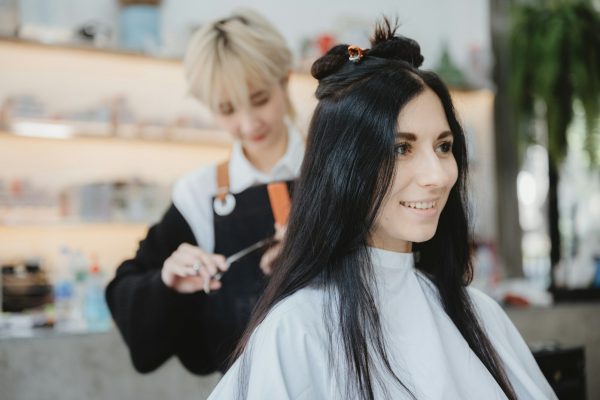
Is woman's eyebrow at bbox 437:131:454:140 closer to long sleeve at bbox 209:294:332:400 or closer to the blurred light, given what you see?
long sleeve at bbox 209:294:332:400

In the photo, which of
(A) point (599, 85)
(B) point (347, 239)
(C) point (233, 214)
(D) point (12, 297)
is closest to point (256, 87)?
(C) point (233, 214)

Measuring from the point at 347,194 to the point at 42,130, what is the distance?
2.42m

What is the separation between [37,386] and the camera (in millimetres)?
2508

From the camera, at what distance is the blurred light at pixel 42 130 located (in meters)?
3.17

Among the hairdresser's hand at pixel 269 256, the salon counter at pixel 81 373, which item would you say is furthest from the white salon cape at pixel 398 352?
the salon counter at pixel 81 373

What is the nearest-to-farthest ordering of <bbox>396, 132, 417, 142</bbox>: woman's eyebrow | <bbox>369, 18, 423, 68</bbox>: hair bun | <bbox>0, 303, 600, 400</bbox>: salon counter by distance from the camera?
<bbox>396, 132, 417, 142</bbox>: woman's eyebrow < <bbox>369, 18, 423, 68</bbox>: hair bun < <bbox>0, 303, 600, 400</bbox>: salon counter

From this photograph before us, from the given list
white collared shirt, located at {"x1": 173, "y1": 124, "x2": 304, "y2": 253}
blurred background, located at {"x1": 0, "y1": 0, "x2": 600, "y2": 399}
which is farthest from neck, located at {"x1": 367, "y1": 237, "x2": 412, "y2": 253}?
blurred background, located at {"x1": 0, "y1": 0, "x2": 600, "y2": 399}

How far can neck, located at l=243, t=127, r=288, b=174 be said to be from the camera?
1.73m

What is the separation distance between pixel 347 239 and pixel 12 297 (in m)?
2.20

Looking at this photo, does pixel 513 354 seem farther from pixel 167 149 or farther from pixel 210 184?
pixel 167 149

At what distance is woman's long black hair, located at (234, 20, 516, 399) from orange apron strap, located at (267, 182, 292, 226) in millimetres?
371

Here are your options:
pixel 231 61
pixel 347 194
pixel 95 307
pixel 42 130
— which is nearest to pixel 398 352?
pixel 347 194

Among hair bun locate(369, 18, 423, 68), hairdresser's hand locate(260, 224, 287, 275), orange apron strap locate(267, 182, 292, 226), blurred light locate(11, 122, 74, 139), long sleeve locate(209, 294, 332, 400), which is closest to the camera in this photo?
long sleeve locate(209, 294, 332, 400)

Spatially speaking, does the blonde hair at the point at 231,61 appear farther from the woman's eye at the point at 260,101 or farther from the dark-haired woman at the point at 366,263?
the dark-haired woman at the point at 366,263
